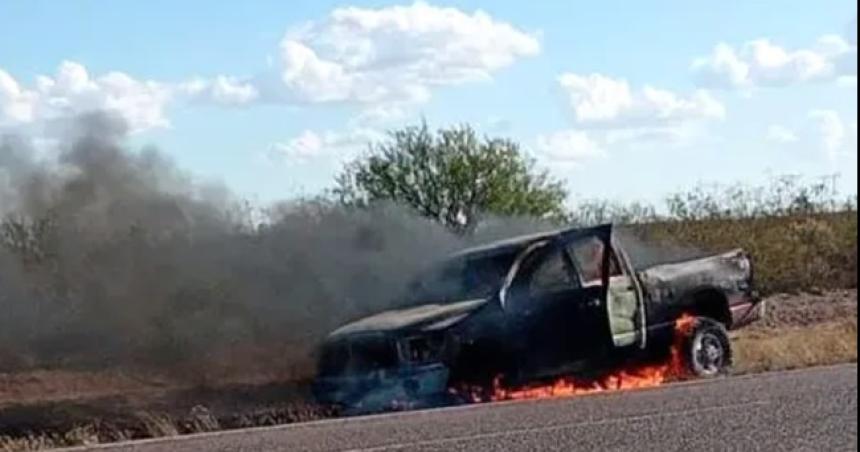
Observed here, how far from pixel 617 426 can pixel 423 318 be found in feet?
14.5

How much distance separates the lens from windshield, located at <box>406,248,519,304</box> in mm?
18094

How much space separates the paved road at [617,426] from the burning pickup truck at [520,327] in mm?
801

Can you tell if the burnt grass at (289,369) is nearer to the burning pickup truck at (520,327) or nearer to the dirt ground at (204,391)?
the dirt ground at (204,391)

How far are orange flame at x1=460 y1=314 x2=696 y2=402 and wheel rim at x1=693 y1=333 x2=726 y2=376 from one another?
0.52 feet

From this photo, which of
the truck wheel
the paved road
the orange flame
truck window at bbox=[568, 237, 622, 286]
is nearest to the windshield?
truck window at bbox=[568, 237, 622, 286]

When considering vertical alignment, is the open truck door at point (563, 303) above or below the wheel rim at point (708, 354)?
above

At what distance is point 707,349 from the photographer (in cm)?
1898

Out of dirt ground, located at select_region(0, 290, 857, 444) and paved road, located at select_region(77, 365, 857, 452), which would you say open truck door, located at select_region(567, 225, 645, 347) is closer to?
paved road, located at select_region(77, 365, 857, 452)

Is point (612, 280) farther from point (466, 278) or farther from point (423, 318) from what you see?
point (423, 318)

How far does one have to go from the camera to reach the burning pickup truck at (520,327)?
56.3 feet

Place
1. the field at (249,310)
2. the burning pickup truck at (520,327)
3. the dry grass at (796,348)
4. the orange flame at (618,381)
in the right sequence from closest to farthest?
the burning pickup truck at (520,327) → the orange flame at (618,381) → the dry grass at (796,348) → the field at (249,310)

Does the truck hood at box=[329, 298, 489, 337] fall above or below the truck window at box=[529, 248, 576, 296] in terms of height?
below

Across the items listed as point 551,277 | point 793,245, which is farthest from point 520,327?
point 793,245

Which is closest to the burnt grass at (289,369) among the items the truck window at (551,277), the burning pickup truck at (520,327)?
the burning pickup truck at (520,327)
